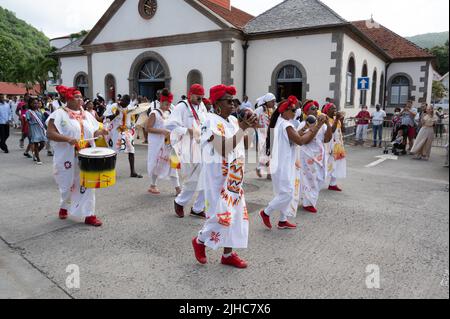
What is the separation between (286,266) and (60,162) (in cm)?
318

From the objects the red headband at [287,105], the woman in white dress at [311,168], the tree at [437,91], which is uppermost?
the tree at [437,91]

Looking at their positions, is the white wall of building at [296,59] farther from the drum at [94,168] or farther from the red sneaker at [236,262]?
the red sneaker at [236,262]

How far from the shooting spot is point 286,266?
12.6 ft

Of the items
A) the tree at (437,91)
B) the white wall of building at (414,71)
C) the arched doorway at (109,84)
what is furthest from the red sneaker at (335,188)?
the tree at (437,91)

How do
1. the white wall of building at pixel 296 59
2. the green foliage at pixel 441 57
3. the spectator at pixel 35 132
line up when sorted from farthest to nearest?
1. the green foliage at pixel 441 57
2. the white wall of building at pixel 296 59
3. the spectator at pixel 35 132

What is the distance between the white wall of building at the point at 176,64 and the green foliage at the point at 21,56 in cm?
1816

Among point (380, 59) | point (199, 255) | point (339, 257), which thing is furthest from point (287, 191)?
point (380, 59)

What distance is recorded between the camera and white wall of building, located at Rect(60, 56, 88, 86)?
2575 cm

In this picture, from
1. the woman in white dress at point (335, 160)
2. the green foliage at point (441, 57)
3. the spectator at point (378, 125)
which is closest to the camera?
the woman in white dress at point (335, 160)

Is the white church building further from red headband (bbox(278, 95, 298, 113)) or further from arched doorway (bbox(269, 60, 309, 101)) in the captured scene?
red headband (bbox(278, 95, 298, 113))

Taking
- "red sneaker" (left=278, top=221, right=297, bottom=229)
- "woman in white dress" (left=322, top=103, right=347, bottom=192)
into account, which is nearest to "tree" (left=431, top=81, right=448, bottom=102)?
"woman in white dress" (left=322, top=103, right=347, bottom=192)

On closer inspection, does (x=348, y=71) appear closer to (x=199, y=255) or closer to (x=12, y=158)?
(x=12, y=158)

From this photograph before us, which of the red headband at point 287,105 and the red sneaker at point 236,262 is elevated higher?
the red headband at point 287,105

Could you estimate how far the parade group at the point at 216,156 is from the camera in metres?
3.57
